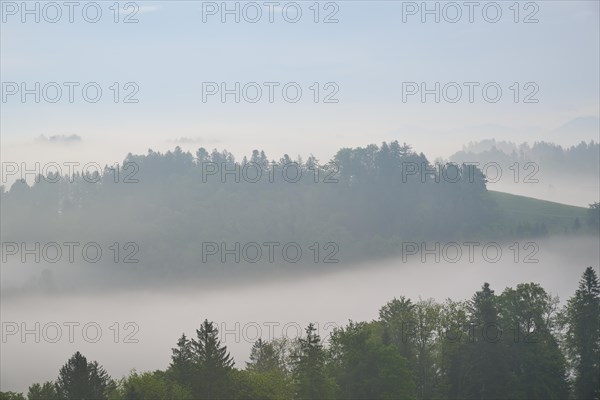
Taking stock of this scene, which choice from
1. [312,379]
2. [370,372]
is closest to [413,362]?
[370,372]

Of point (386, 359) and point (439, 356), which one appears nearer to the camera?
point (386, 359)

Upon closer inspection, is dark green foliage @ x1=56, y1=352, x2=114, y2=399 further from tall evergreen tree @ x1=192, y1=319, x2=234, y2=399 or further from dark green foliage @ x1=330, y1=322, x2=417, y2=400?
dark green foliage @ x1=330, y1=322, x2=417, y2=400

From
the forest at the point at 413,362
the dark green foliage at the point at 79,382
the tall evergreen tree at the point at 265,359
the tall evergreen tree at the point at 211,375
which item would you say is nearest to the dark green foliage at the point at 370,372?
the forest at the point at 413,362

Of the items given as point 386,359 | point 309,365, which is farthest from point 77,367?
point 386,359

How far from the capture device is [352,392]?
257 feet

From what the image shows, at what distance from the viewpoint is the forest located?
74250 mm

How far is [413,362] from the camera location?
94000mm

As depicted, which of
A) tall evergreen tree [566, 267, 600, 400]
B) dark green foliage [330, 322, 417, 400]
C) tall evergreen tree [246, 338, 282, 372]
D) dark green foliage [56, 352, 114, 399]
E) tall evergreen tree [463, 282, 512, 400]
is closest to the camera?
dark green foliage [56, 352, 114, 399]

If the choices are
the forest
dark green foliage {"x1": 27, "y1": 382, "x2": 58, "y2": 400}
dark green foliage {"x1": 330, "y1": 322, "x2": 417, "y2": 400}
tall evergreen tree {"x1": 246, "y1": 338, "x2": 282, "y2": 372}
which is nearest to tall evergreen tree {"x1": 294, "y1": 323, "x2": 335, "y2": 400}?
the forest

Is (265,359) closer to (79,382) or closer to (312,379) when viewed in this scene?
(312,379)

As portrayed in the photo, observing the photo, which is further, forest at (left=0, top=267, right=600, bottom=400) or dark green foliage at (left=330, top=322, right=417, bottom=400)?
dark green foliage at (left=330, top=322, right=417, bottom=400)

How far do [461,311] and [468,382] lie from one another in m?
9.79

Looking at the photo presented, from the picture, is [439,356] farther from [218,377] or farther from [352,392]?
[218,377]

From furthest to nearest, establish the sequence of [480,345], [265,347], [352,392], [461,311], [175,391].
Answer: [265,347], [461,311], [480,345], [352,392], [175,391]
